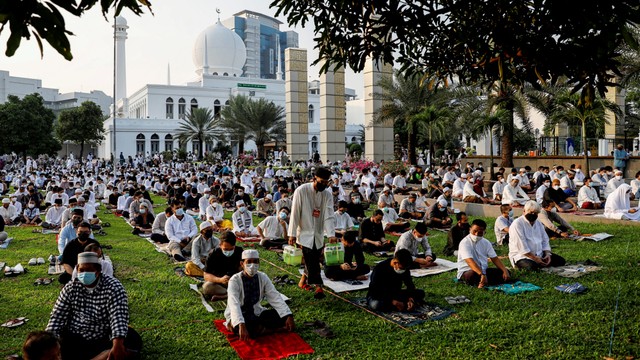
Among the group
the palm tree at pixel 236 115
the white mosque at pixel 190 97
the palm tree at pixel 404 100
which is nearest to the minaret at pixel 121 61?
the white mosque at pixel 190 97

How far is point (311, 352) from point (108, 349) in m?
1.90

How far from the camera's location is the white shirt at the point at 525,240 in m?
8.21

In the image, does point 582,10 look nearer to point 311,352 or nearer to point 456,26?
point 456,26

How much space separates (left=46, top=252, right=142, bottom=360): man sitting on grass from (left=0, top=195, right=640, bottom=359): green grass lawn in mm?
669

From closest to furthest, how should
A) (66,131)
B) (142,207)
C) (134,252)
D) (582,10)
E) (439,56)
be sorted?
(582,10)
(439,56)
(134,252)
(142,207)
(66,131)

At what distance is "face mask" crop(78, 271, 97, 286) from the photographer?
461cm

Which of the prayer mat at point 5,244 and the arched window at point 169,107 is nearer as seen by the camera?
the prayer mat at point 5,244

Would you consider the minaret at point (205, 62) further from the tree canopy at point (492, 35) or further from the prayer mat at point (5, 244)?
the tree canopy at point (492, 35)

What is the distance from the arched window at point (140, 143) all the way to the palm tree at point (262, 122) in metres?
19.8

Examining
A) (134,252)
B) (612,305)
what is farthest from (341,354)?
(134,252)

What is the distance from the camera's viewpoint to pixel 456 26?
6.10m

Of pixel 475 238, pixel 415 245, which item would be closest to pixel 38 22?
pixel 475 238

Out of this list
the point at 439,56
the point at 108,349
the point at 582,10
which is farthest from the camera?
the point at 439,56

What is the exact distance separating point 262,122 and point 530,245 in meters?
30.5
